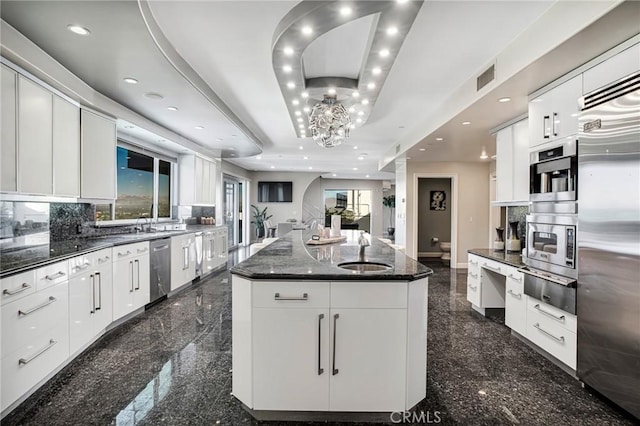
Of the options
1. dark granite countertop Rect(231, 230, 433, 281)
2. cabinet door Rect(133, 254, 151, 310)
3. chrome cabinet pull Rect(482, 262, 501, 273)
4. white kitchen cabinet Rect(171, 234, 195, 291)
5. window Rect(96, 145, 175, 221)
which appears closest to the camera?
dark granite countertop Rect(231, 230, 433, 281)

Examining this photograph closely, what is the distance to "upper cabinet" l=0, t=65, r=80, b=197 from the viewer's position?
2354mm

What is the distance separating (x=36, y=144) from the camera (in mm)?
2643

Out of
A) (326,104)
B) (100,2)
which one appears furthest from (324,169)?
(100,2)

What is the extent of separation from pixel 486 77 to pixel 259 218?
9313 mm

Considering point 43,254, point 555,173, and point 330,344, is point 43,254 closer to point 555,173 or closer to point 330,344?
point 330,344

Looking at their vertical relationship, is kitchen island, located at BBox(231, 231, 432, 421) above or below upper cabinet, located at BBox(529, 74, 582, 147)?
below

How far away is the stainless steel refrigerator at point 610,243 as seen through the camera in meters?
1.98

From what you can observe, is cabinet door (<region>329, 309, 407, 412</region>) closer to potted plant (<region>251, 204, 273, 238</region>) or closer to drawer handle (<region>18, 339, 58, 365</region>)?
drawer handle (<region>18, 339, 58, 365</region>)

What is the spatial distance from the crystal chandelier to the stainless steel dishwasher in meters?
2.52

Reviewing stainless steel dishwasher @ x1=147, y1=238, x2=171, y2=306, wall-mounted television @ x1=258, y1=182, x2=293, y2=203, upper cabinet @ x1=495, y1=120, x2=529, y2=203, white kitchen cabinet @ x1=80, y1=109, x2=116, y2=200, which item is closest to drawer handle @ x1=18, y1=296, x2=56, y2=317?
white kitchen cabinet @ x1=80, y1=109, x2=116, y2=200

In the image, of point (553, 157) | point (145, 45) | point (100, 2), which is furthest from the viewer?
point (553, 157)

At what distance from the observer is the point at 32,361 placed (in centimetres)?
217

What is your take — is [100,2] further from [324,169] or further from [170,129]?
[324,169]

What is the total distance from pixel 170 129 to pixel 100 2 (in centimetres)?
316
